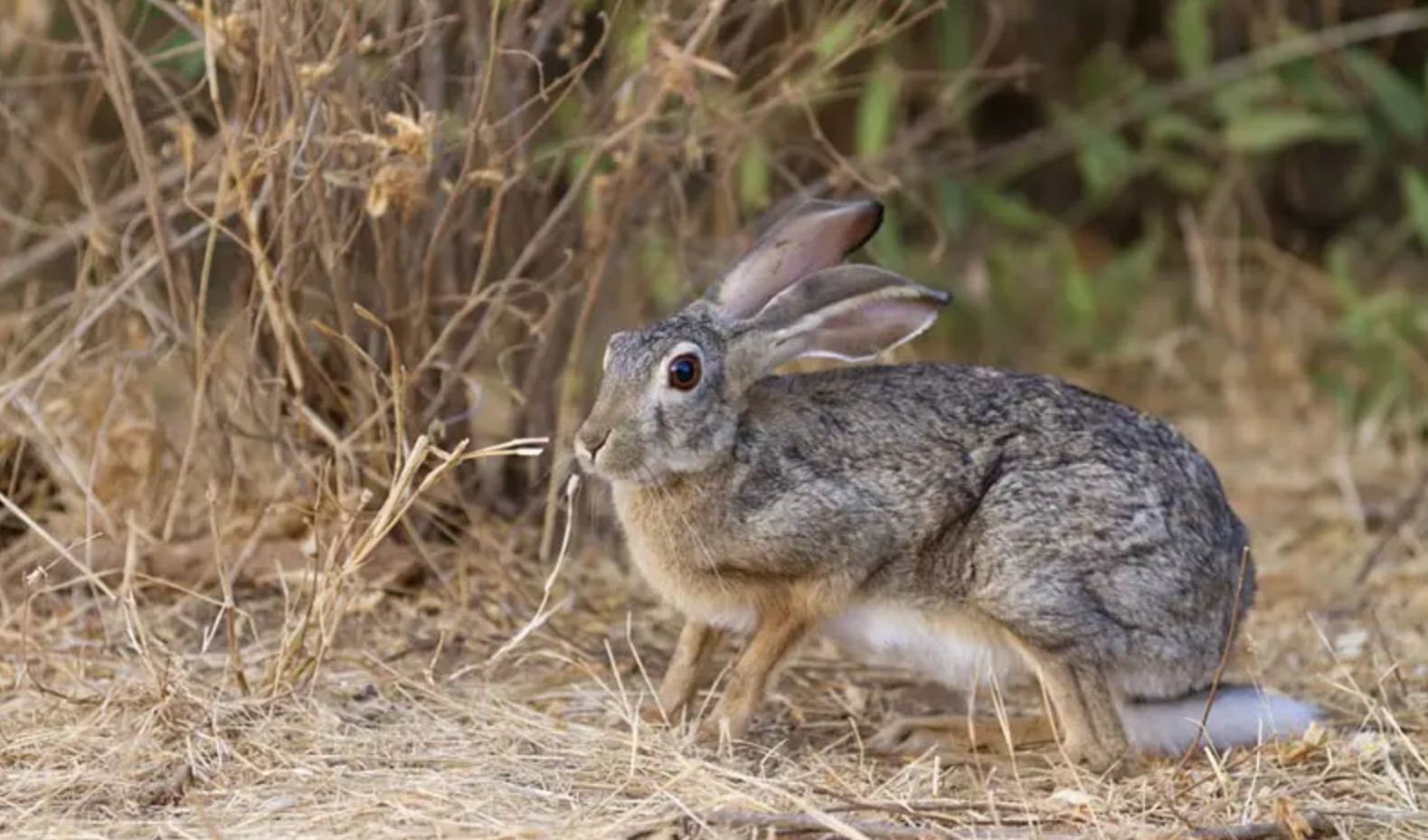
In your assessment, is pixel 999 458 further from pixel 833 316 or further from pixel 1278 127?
pixel 1278 127

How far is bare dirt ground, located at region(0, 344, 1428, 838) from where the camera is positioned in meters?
3.71

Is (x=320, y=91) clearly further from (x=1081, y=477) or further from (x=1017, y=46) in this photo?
(x=1017, y=46)

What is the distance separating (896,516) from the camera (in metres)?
4.40

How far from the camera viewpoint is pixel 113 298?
4836 millimetres

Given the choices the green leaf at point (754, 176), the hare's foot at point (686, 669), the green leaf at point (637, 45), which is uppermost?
the green leaf at point (637, 45)

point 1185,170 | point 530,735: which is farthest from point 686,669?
point 1185,170

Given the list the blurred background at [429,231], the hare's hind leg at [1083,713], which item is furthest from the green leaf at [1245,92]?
the hare's hind leg at [1083,713]

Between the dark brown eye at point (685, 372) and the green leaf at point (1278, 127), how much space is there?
13.5 ft

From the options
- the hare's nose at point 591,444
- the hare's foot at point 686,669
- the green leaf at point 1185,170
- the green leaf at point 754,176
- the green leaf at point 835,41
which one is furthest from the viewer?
the green leaf at point 1185,170

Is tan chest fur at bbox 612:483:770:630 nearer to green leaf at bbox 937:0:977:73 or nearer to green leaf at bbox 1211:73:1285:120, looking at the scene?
green leaf at bbox 937:0:977:73

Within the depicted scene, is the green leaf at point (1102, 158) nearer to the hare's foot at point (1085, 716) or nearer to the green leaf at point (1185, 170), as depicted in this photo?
the green leaf at point (1185, 170)

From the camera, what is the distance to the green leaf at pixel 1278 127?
7.76 m

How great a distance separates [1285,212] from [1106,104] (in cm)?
165

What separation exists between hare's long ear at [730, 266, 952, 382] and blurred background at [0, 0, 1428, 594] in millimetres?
288
